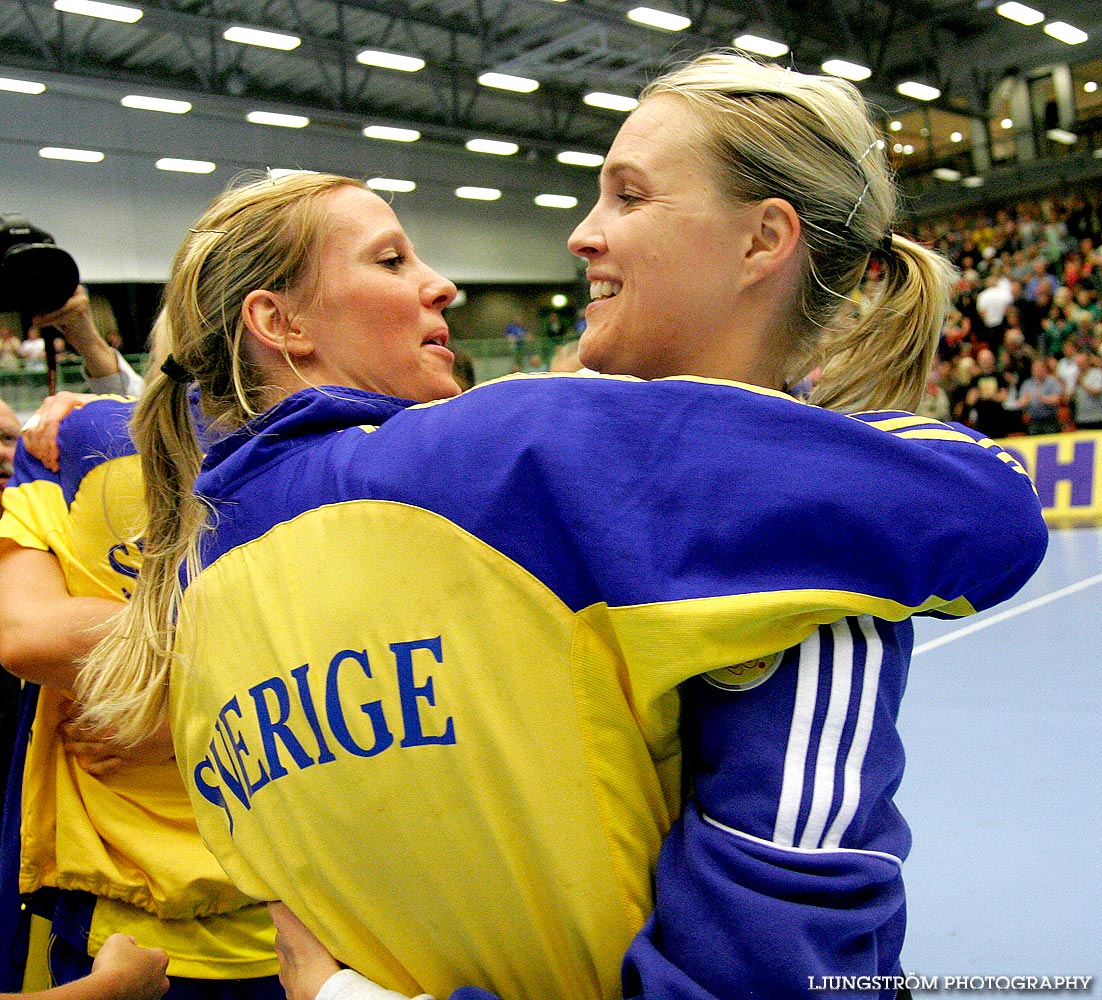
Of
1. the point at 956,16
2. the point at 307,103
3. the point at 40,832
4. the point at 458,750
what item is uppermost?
the point at 956,16

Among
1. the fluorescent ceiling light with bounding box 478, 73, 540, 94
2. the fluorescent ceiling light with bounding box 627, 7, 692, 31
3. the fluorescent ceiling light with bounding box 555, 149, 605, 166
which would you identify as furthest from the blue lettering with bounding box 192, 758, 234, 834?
the fluorescent ceiling light with bounding box 555, 149, 605, 166

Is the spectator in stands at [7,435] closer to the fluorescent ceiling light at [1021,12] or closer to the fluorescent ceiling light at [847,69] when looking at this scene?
the fluorescent ceiling light at [847,69]

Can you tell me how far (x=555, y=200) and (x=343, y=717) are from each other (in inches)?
939

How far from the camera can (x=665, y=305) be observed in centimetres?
113

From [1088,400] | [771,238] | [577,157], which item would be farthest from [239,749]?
[577,157]

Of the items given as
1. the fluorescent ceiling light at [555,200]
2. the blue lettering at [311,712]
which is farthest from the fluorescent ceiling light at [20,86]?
the blue lettering at [311,712]

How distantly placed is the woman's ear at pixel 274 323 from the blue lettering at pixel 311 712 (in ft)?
1.35

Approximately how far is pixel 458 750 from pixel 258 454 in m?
0.36

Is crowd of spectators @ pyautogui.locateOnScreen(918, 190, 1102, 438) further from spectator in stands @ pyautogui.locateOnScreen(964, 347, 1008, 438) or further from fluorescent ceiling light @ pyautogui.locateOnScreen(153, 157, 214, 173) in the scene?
fluorescent ceiling light @ pyautogui.locateOnScreen(153, 157, 214, 173)

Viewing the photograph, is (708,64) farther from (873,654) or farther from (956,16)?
(956,16)

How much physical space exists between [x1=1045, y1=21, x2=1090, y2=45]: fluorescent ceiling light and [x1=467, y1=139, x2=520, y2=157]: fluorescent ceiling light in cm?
931

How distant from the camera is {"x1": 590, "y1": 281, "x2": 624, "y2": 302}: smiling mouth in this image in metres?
1.17

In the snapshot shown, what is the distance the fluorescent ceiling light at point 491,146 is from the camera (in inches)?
790

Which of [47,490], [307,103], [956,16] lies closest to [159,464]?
[47,490]
